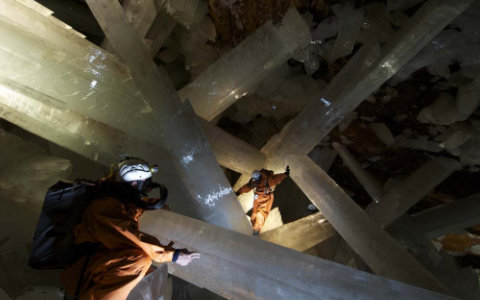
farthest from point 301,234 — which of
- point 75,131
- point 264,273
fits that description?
point 75,131

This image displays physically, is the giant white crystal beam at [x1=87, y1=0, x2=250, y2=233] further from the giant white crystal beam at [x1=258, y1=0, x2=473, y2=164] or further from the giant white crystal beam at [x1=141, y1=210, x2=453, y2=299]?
the giant white crystal beam at [x1=258, y1=0, x2=473, y2=164]

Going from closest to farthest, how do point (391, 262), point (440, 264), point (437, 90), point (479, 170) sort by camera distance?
point (391, 262)
point (437, 90)
point (440, 264)
point (479, 170)

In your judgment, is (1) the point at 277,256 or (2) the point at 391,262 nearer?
(1) the point at 277,256

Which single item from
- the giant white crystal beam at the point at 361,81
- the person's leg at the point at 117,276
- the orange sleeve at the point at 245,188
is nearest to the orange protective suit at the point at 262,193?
the orange sleeve at the point at 245,188

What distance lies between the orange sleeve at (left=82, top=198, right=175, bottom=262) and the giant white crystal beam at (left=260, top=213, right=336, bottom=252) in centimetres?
199

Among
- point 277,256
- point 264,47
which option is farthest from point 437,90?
point 277,256

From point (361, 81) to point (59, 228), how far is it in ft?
9.83

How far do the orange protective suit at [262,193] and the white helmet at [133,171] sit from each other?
6.47 feet

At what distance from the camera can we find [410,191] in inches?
192

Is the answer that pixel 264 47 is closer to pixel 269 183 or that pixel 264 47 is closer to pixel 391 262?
pixel 269 183

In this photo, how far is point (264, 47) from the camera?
3746 mm

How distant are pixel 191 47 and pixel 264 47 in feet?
4.86

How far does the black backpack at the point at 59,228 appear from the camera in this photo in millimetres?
2035

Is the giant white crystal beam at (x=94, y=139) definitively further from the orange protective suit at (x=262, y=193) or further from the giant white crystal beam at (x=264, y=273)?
the orange protective suit at (x=262, y=193)
